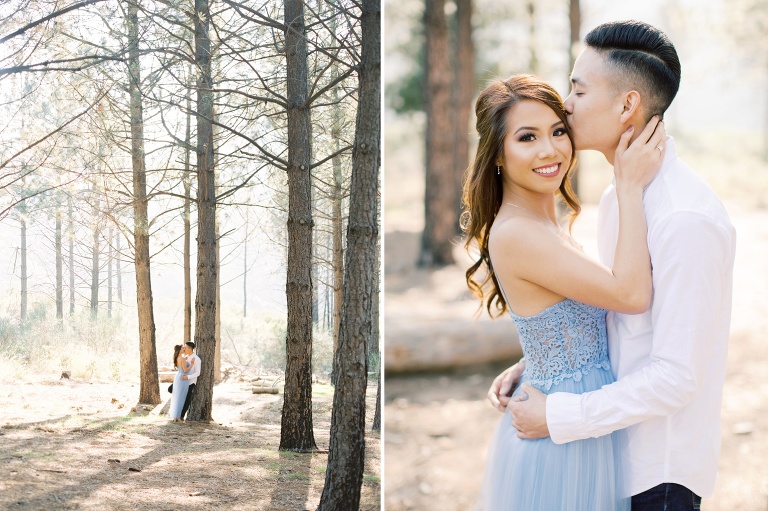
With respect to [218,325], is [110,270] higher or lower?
higher

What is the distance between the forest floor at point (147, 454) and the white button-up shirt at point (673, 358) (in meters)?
1.09

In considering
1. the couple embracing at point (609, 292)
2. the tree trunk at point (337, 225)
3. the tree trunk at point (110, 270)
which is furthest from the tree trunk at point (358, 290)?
the tree trunk at point (110, 270)

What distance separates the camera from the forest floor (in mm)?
2061

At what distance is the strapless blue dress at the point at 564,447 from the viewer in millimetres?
1711

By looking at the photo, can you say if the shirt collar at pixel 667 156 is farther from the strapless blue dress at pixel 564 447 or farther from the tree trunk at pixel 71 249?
the tree trunk at pixel 71 249

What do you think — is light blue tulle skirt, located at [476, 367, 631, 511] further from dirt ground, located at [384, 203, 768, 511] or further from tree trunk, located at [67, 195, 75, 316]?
dirt ground, located at [384, 203, 768, 511]

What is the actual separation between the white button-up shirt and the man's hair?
0.12 meters

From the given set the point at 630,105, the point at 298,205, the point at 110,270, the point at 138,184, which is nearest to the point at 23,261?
the point at 110,270

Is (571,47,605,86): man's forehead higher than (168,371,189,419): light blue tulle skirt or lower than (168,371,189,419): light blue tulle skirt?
higher

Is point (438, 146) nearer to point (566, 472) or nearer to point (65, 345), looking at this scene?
point (65, 345)

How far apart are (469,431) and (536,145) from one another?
3050 mm

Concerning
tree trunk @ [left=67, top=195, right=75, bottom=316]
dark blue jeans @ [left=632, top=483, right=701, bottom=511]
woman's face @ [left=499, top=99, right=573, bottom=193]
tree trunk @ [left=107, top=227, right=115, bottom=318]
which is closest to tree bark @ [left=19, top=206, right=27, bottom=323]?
tree trunk @ [left=67, top=195, right=75, bottom=316]

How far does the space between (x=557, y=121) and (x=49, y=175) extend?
4.55 feet

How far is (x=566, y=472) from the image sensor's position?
1.73 metres
